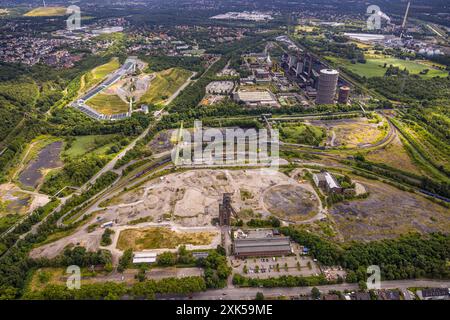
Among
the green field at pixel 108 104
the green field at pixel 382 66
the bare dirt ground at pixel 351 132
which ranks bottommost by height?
the bare dirt ground at pixel 351 132

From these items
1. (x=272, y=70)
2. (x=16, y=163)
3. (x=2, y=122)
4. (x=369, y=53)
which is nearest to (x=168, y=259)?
(x=16, y=163)

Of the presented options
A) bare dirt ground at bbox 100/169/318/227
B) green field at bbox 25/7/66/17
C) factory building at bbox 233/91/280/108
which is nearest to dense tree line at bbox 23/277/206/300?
bare dirt ground at bbox 100/169/318/227

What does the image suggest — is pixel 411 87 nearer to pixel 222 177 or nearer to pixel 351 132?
pixel 351 132

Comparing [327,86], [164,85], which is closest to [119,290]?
[327,86]

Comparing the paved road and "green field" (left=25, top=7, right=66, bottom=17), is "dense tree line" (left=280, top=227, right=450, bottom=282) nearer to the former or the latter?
the paved road

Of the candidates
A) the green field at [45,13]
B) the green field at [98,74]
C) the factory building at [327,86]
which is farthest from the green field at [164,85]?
the green field at [45,13]

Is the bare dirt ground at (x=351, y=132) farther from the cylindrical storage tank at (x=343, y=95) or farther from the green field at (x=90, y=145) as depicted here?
the green field at (x=90, y=145)

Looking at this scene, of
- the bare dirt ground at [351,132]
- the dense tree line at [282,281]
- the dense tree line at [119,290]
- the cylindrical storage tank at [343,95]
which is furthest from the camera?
the cylindrical storage tank at [343,95]
